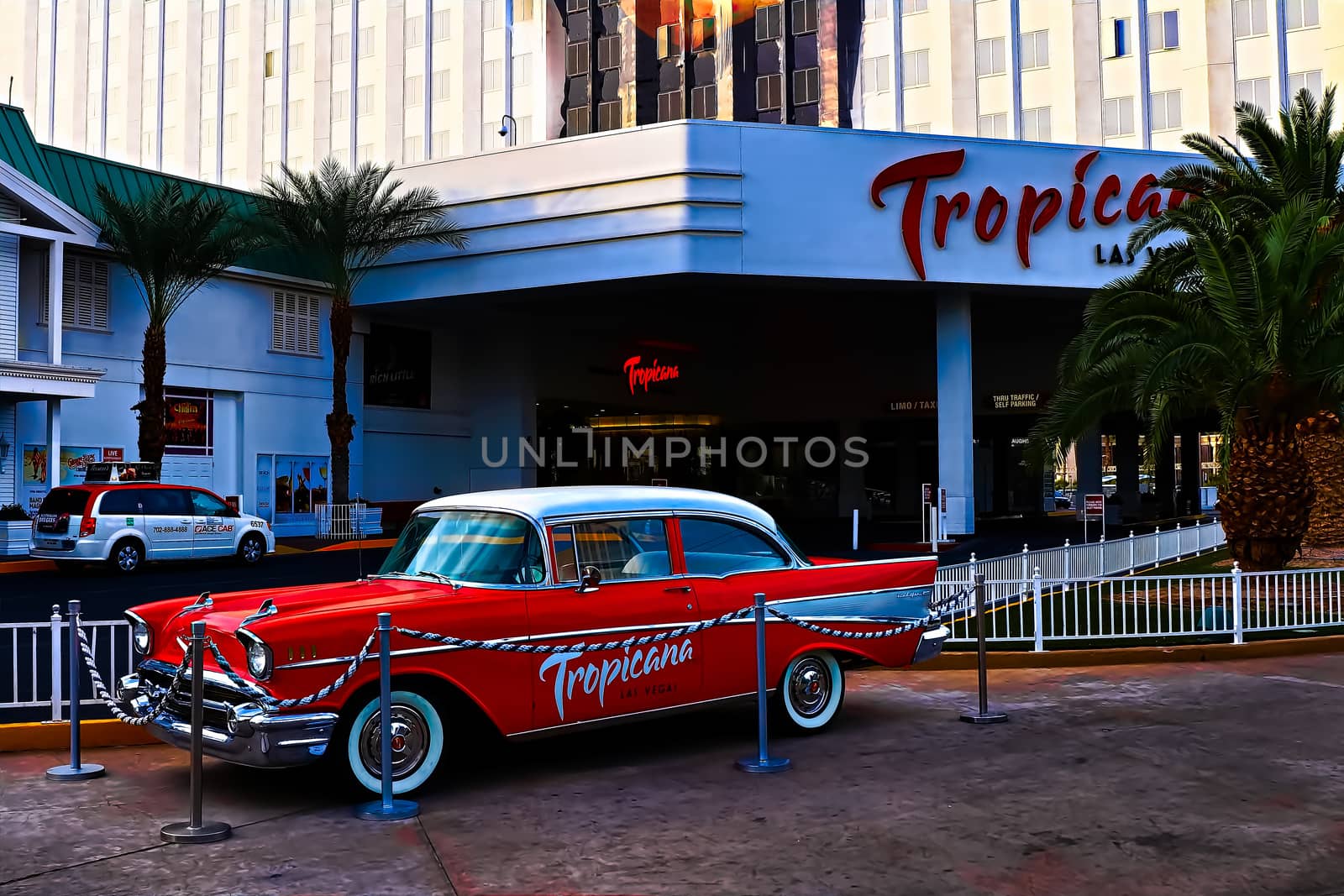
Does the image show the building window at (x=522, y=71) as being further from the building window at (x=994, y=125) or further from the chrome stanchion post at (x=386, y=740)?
the chrome stanchion post at (x=386, y=740)

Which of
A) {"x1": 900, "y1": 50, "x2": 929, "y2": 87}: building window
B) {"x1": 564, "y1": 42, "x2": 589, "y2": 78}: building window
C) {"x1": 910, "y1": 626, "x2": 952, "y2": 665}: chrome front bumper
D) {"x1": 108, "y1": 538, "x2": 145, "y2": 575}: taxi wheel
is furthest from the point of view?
{"x1": 564, "y1": 42, "x2": 589, "y2": 78}: building window

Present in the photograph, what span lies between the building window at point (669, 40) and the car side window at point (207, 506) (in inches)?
1929

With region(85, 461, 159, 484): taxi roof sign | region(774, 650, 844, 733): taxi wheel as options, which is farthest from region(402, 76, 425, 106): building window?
region(774, 650, 844, 733): taxi wheel

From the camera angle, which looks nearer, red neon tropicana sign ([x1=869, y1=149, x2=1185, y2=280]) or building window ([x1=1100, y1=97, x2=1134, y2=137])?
red neon tropicana sign ([x1=869, y1=149, x2=1185, y2=280])

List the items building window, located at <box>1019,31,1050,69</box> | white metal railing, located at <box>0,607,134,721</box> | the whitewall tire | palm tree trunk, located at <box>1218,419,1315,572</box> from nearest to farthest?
the whitewall tire
white metal railing, located at <box>0,607,134,721</box>
palm tree trunk, located at <box>1218,419,1315,572</box>
building window, located at <box>1019,31,1050,69</box>

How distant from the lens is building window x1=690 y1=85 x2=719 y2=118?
65812mm

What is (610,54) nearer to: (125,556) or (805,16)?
(805,16)

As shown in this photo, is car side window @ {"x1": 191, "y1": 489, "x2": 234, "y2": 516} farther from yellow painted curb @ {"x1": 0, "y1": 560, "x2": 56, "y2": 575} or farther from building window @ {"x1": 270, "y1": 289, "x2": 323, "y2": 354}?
building window @ {"x1": 270, "y1": 289, "x2": 323, "y2": 354}

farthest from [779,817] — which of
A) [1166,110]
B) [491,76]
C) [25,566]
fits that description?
[491,76]

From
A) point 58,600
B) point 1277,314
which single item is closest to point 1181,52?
point 1277,314

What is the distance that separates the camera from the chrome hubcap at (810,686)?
8938 mm

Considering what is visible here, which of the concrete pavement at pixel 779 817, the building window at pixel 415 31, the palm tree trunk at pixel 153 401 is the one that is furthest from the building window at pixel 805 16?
the concrete pavement at pixel 779 817

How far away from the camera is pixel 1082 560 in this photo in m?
18.2

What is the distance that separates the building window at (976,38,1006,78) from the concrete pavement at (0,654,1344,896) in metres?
47.3
